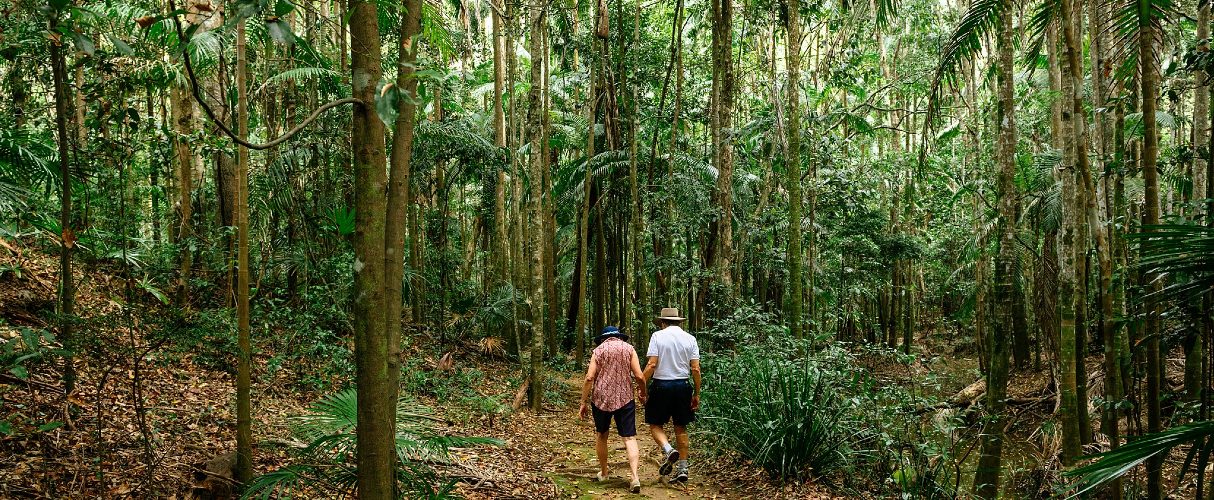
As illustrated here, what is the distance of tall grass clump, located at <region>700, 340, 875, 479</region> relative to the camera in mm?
6613

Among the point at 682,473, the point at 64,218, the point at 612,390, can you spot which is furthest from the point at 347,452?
the point at 682,473

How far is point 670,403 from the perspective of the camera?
730cm

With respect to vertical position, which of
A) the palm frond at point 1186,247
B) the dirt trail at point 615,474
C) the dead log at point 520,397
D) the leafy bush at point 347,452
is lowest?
the dirt trail at point 615,474

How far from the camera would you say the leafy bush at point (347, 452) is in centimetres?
453

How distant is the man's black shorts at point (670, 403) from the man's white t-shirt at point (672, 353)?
8cm

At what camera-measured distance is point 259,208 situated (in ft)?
33.1

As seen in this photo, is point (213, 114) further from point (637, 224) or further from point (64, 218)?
point (637, 224)

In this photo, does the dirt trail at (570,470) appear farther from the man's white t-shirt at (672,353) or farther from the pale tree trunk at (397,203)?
the pale tree trunk at (397,203)

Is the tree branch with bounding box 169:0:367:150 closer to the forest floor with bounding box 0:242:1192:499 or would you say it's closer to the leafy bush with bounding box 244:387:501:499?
the forest floor with bounding box 0:242:1192:499

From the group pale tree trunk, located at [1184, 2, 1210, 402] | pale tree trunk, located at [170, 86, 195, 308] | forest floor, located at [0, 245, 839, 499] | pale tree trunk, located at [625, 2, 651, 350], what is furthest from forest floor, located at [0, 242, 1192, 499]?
→ pale tree trunk, located at [625, 2, 651, 350]

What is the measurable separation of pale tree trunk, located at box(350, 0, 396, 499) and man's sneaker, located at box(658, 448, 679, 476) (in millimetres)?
4145

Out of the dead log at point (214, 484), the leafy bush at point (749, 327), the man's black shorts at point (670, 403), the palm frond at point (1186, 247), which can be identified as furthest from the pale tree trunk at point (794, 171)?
the dead log at point (214, 484)

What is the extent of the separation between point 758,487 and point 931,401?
3209mm

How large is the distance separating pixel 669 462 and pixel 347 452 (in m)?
3.15
